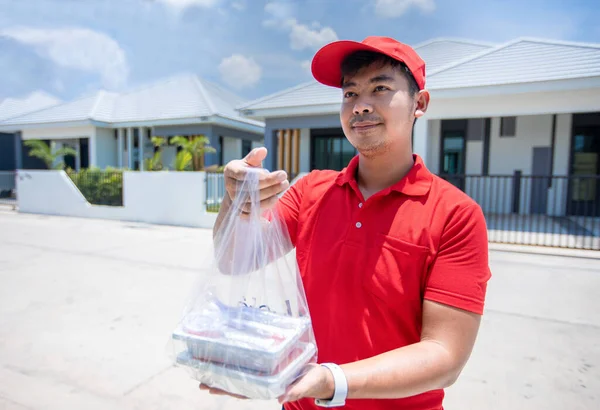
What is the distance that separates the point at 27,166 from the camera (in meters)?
20.2

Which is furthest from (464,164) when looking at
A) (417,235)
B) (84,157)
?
(84,157)

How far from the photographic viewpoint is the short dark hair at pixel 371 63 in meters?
1.25

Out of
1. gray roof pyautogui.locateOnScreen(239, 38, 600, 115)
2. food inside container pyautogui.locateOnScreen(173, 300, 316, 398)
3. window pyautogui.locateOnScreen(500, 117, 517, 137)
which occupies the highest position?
gray roof pyautogui.locateOnScreen(239, 38, 600, 115)

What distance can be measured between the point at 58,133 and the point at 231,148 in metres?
7.97

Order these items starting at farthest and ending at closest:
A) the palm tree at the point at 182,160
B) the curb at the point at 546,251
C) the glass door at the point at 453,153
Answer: the palm tree at the point at 182,160 → the glass door at the point at 453,153 → the curb at the point at 546,251

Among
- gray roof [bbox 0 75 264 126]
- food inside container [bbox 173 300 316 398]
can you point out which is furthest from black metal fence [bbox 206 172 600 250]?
food inside container [bbox 173 300 316 398]

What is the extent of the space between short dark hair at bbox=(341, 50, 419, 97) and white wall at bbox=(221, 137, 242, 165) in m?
16.3

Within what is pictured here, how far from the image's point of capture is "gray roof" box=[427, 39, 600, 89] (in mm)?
8844

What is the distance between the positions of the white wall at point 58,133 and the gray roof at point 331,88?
8.61m

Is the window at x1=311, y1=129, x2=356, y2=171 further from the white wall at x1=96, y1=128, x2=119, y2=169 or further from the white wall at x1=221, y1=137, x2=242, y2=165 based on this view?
the white wall at x1=96, y1=128, x2=119, y2=169

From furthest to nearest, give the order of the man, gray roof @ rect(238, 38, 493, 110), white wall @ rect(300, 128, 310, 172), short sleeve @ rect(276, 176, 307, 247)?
white wall @ rect(300, 128, 310, 172), gray roof @ rect(238, 38, 493, 110), short sleeve @ rect(276, 176, 307, 247), the man

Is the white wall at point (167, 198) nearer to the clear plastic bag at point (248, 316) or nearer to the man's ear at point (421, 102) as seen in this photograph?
the clear plastic bag at point (248, 316)

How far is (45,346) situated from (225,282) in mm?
3065

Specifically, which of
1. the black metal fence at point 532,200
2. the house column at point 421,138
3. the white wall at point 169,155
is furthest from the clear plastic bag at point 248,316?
the white wall at point 169,155
